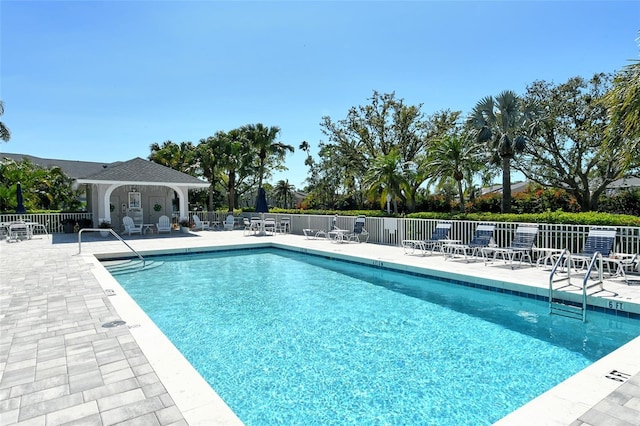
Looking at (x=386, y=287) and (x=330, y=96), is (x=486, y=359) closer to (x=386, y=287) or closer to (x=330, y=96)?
(x=386, y=287)

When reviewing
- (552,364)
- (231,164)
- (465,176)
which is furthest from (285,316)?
(231,164)

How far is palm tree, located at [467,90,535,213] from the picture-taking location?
15.7m

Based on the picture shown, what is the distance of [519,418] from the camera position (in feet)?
9.19

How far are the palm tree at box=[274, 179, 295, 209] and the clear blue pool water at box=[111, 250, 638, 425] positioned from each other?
37.5 m

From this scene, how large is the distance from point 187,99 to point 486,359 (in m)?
20.5

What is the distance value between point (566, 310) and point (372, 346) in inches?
142

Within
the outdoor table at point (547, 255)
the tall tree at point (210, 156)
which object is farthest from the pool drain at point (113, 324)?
the tall tree at point (210, 156)

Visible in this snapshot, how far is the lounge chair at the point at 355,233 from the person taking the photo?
48.8 feet

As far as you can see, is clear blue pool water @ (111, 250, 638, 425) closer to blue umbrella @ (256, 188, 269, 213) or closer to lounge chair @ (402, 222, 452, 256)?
lounge chair @ (402, 222, 452, 256)

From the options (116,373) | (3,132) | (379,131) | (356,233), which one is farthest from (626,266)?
(3,132)

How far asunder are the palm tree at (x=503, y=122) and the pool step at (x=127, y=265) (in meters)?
13.6

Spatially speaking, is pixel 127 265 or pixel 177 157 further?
pixel 177 157

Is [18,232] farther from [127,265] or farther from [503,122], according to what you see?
[503,122]

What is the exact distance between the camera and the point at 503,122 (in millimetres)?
15898
